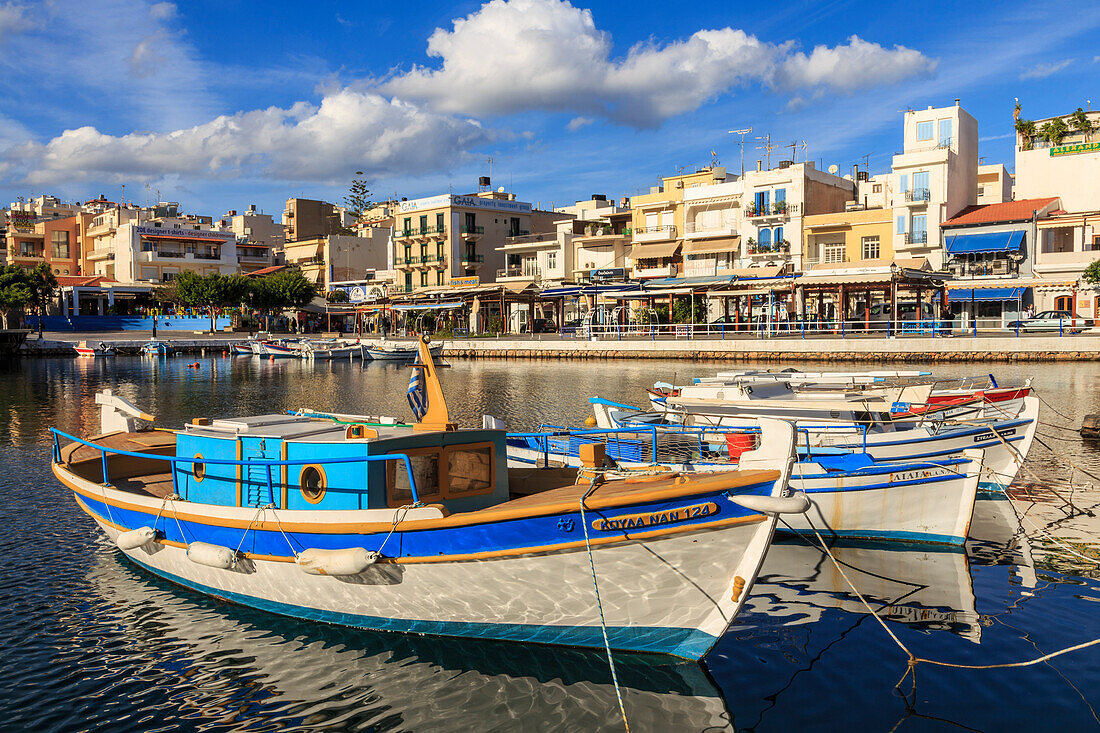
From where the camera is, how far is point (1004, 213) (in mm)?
53938

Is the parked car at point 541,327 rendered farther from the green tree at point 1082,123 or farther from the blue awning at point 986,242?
the green tree at point 1082,123

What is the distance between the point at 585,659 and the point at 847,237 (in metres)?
55.4

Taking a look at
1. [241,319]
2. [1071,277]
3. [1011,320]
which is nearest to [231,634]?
[1011,320]

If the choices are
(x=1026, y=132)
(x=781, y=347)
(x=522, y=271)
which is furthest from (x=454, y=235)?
(x=1026, y=132)

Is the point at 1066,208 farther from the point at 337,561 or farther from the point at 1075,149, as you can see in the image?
the point at 337,561

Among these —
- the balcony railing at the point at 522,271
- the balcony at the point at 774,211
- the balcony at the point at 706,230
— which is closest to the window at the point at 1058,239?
the balcony at the point at 774,211

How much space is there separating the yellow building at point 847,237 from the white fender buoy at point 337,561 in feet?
171

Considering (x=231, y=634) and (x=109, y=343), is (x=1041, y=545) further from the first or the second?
(x=109, y=343)

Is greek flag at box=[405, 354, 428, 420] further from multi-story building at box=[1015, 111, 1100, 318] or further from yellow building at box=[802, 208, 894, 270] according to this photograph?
yellow building at box=[802, 208, 894, 270]

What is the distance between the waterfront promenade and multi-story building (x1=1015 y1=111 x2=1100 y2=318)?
290 inches

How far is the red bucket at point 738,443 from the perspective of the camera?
1383 centimetres

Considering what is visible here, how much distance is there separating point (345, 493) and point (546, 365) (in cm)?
4040

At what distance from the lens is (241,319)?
279 feet

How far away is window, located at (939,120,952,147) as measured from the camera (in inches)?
2234
